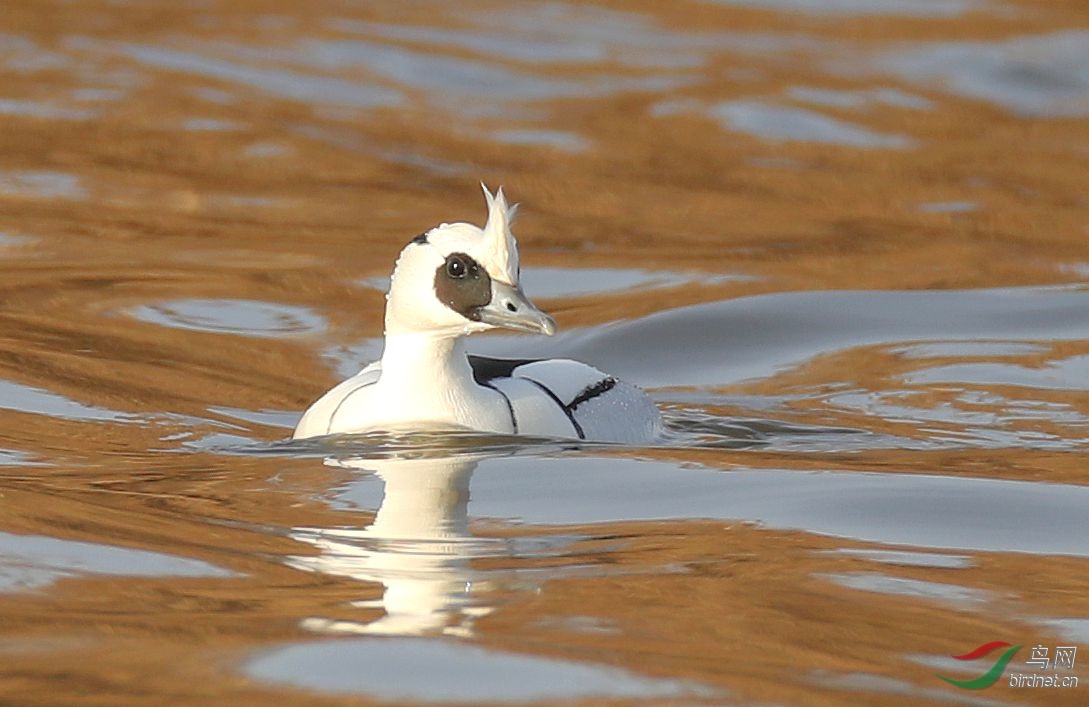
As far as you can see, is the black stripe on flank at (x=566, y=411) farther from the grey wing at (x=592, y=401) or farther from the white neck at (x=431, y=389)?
the white neck at (x=431, y=389)

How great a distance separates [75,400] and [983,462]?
140 inches

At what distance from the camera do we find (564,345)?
1028 centimetres

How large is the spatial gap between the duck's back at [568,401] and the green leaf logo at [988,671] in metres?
2.82

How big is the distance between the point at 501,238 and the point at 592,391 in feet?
3.65

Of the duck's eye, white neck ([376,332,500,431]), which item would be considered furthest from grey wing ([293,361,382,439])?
the duck's eye

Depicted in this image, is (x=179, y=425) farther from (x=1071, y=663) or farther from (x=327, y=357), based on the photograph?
(x=1071, y=663)

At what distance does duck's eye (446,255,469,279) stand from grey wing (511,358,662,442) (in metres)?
0.62

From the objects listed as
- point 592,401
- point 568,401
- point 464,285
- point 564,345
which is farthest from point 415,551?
point 564,345

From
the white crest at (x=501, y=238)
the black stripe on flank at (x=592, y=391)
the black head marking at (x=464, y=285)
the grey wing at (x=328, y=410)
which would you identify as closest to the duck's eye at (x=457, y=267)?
the black head marking at (x=464, y=285)

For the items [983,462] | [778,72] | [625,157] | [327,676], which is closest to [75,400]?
[983,462]

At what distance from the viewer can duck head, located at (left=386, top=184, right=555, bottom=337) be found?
694 centimetres

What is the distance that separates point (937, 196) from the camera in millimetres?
13438

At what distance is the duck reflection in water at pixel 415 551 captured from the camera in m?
4.80

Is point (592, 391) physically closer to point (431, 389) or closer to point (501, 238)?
point (431, 389)
